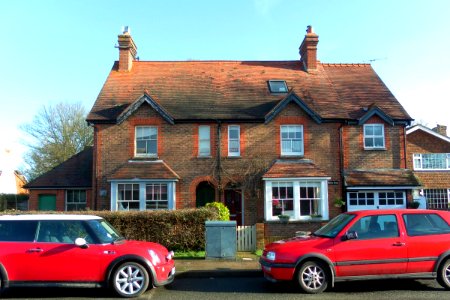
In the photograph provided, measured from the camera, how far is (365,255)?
8367 millimetres

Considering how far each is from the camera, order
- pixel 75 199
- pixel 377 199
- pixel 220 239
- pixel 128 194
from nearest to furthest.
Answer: pixel 220 239
pixel 128 194
pixel 377 199
pixel 75 199

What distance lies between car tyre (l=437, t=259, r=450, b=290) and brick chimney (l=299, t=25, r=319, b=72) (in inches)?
601

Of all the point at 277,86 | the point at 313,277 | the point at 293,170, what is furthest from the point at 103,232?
the point at 277,86

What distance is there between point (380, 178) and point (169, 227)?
992cm

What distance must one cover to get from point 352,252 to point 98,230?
4924 millimetres

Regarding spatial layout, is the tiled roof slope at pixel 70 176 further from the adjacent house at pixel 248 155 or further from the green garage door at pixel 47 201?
the green garage door at pixel 47 201

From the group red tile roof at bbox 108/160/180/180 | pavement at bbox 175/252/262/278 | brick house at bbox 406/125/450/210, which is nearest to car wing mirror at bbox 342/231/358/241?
pavement at bbox 175/252/262/278

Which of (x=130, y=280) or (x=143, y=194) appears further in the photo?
(x=143, y=194)

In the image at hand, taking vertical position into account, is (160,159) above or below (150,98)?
below

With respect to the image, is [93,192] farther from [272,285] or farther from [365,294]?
[365,294]

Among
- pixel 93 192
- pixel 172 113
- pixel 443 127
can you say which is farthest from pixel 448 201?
pixel 93 192

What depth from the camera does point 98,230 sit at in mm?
8617

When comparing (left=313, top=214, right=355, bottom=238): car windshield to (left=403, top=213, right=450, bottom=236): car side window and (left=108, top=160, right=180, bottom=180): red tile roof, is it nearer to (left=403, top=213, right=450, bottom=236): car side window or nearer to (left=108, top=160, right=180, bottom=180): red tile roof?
(left=403, top=213, right=450, bottom=236): car side window

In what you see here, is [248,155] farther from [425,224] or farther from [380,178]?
[425,224]
